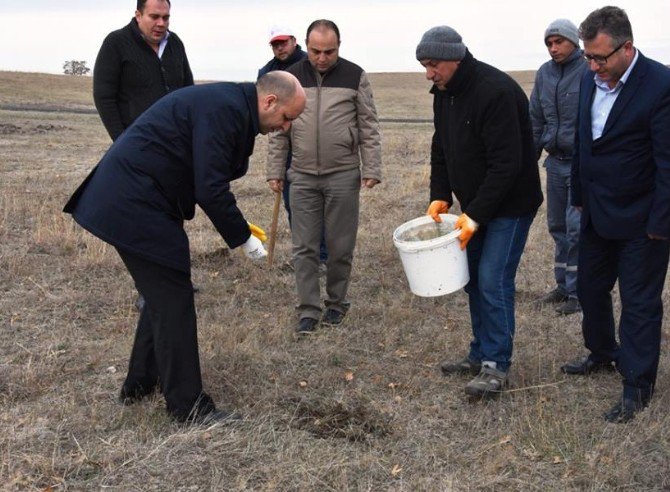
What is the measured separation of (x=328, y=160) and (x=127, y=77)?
1.58 meters

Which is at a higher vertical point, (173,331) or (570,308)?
(173,331)

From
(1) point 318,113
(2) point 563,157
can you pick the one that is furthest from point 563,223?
(1) point 318,113

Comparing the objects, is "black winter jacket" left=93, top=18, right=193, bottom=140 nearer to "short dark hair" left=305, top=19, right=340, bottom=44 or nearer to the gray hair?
"short dark hair" left=305, top=19, right=340, bottom=44

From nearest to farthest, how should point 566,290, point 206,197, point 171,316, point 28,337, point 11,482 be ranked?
point 11,482
point 206,197
point 171,316
point 28,337
point 566,290

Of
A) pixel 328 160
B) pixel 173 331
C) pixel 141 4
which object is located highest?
pixel 141 4

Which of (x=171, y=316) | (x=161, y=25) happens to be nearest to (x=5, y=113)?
(x=161, y=25)

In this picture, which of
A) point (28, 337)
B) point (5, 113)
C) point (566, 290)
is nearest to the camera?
point (28, 337)

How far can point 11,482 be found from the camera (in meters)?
3.73

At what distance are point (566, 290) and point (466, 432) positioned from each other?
2699 millimetres

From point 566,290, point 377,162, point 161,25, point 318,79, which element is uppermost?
point 161,25

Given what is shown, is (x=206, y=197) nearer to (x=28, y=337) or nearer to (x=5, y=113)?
(x=28, y=337)

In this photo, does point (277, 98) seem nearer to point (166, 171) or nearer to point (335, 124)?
point (166, 171)

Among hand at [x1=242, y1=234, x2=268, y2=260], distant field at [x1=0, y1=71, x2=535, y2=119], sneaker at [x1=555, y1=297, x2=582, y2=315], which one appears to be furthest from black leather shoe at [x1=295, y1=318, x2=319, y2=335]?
distant field at [x1=0, y1=71, x2=535, y2=119]

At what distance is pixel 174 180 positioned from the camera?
4.15 meters
